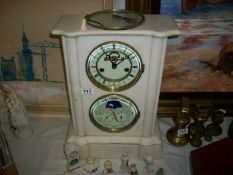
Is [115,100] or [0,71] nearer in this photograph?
[115,100]

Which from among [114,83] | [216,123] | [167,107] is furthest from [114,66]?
[216,123]

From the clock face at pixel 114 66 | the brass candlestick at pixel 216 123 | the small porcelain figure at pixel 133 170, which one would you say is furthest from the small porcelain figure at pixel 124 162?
the brass candlestick at pixel 216 123

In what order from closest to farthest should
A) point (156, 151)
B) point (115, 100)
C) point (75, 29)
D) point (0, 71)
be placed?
point (75, 29) → point (115, 100) → point (156, 151) → point (0, 71)

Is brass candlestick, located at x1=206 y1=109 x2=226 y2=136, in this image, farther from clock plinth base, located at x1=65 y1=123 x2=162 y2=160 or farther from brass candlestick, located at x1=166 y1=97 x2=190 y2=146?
clock plinth base, located at x1=65 y1=123 x2=162 y2=160

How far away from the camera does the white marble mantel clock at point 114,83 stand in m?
0.83

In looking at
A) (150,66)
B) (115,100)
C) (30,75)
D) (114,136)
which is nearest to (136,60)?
(150,66)

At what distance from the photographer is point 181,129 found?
113 cm

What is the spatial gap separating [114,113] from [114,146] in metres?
0.16

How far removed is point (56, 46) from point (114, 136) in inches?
18.0

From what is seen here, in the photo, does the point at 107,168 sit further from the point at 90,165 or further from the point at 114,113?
the point at 114,113

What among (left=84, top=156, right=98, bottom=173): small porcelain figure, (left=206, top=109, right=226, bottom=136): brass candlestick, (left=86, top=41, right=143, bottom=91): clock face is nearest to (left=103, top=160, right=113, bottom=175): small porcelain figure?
(left=84, top=156, right=98, bottom=173): small porcelain figure

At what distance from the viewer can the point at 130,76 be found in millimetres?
899

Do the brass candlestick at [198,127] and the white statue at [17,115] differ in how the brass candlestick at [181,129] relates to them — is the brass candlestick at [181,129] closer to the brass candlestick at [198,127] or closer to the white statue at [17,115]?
the brass candlestick at [198,127]

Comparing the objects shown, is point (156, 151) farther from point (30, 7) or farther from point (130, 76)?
point (30, 7)
